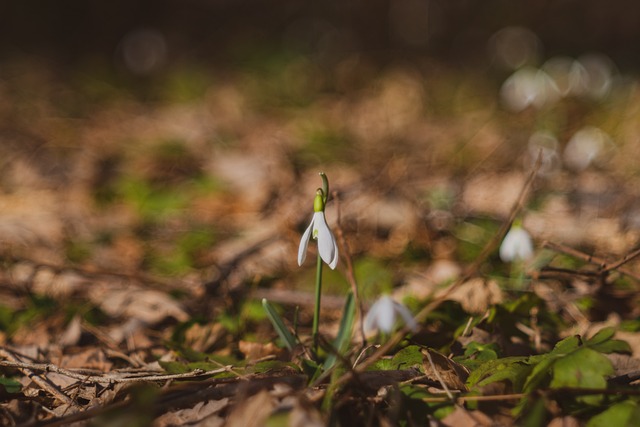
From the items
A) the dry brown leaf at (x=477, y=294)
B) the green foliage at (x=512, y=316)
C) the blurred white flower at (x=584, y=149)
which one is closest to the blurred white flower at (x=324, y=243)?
the green foliage at (x=512, y=316)

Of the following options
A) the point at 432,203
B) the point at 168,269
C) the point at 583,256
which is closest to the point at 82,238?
the point at 168,269

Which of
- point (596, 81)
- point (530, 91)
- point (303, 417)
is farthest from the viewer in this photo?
point (596, 81)

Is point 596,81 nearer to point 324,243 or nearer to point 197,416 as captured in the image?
point 324,243

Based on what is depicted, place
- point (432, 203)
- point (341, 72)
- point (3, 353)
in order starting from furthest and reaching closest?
1. point (341, 72)
2. point (432, 203)
3. point (3, 353)

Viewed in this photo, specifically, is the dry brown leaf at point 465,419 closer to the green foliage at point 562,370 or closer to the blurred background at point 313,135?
the green foliage at point 562,370

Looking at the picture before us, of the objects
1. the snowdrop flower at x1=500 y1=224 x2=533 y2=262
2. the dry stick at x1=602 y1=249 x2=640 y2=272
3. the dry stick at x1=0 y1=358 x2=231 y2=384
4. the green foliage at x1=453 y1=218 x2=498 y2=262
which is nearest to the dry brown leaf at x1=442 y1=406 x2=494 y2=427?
the dry stick at x1=0 y1=358 x2=231 y2=384

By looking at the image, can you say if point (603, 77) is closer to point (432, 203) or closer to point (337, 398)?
point (432, 203)

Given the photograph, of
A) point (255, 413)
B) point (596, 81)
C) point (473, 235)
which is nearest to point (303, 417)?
point (255, 413)
